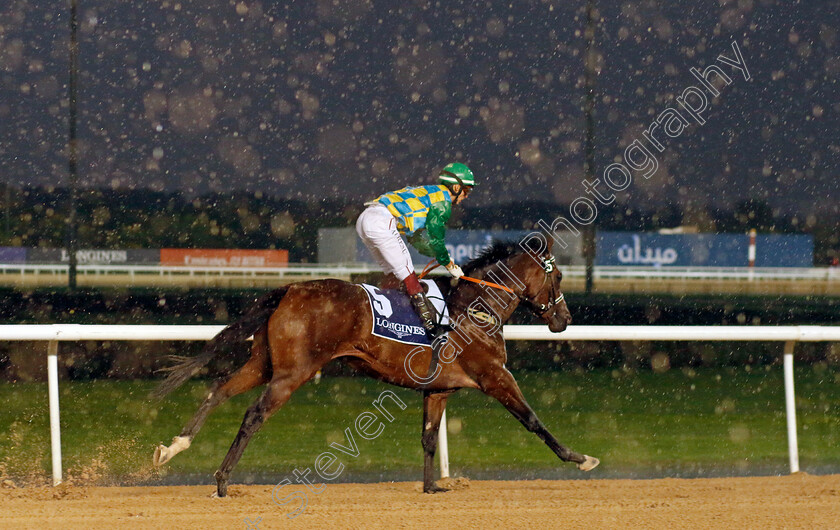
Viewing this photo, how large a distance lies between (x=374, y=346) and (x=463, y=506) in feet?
2.77

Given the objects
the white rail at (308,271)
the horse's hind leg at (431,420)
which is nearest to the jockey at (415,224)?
the horse's hind leg at (431,420)

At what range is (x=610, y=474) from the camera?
5.38m

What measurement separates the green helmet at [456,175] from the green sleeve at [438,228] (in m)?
0.13

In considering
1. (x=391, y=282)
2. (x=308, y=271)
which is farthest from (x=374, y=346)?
(x=308, y=271)

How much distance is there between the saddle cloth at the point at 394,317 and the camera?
4.34m

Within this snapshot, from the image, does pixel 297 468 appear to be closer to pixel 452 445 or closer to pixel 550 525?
pixel 452 445

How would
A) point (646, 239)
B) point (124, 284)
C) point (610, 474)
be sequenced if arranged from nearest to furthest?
point (610, 474) → point (124, 284) → point (646, 239)

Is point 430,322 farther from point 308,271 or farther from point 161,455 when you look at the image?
point 308,271

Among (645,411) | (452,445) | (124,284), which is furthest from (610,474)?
(124,284)

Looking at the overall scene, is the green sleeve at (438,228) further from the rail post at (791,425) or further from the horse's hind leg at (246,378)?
the rail post at (791,425)

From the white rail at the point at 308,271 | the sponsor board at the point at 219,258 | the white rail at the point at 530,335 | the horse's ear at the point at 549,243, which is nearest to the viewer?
the white rail at the point at 530,335

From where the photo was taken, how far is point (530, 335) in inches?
206

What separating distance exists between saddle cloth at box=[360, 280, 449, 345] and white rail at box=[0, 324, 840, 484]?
76 cm

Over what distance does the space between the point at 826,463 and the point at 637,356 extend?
6.26 m
